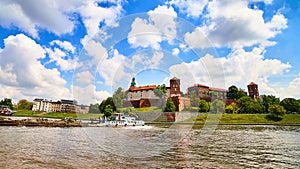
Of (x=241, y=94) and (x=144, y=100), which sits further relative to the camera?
Result: (x=241, y=94)

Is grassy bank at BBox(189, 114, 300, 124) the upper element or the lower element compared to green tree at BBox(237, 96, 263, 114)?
lower

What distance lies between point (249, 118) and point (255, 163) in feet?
185

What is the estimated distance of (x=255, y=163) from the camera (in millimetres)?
10555

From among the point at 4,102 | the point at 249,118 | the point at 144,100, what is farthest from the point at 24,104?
the point at 249,118

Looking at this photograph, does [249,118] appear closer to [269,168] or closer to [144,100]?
[144,100]

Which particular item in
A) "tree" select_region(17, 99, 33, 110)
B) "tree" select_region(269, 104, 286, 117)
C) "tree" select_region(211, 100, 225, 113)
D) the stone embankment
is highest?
"tree" select_region(17, 99, 33, 110)

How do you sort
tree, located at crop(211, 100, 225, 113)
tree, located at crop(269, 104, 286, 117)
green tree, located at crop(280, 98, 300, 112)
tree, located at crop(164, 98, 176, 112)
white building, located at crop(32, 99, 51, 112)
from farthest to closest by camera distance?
white building, located at crop(32, 99, 51, 112) < green tree, located at crop(280, 98, 300, 112) < tree, located at crop(164, 98, 176, 112) < tree, located at crop(211, 100, 225, 113) < tree, located at crop(269, 104, 286, 117)

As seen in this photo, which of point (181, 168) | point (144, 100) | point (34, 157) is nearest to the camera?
point (181, 168)

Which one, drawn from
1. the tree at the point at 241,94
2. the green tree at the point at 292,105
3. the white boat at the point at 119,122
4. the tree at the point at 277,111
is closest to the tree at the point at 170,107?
the white boat at the point at 119,122

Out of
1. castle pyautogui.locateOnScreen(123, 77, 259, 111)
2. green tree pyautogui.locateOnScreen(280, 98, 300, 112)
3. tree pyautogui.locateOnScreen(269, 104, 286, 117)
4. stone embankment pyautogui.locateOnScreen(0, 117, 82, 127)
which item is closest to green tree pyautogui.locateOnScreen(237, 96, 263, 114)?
green tree pyautogui.locateOnScreen(280, 98, 300, 112)

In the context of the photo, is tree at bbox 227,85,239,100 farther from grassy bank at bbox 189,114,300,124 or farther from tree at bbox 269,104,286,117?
tree at bbox 269,104,286,117

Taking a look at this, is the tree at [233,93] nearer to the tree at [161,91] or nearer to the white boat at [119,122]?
the tree at [161,91]

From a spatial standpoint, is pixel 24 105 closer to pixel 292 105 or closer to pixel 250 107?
pixel 250 107

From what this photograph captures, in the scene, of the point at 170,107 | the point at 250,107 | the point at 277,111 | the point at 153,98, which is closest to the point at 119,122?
the point at 170,107
